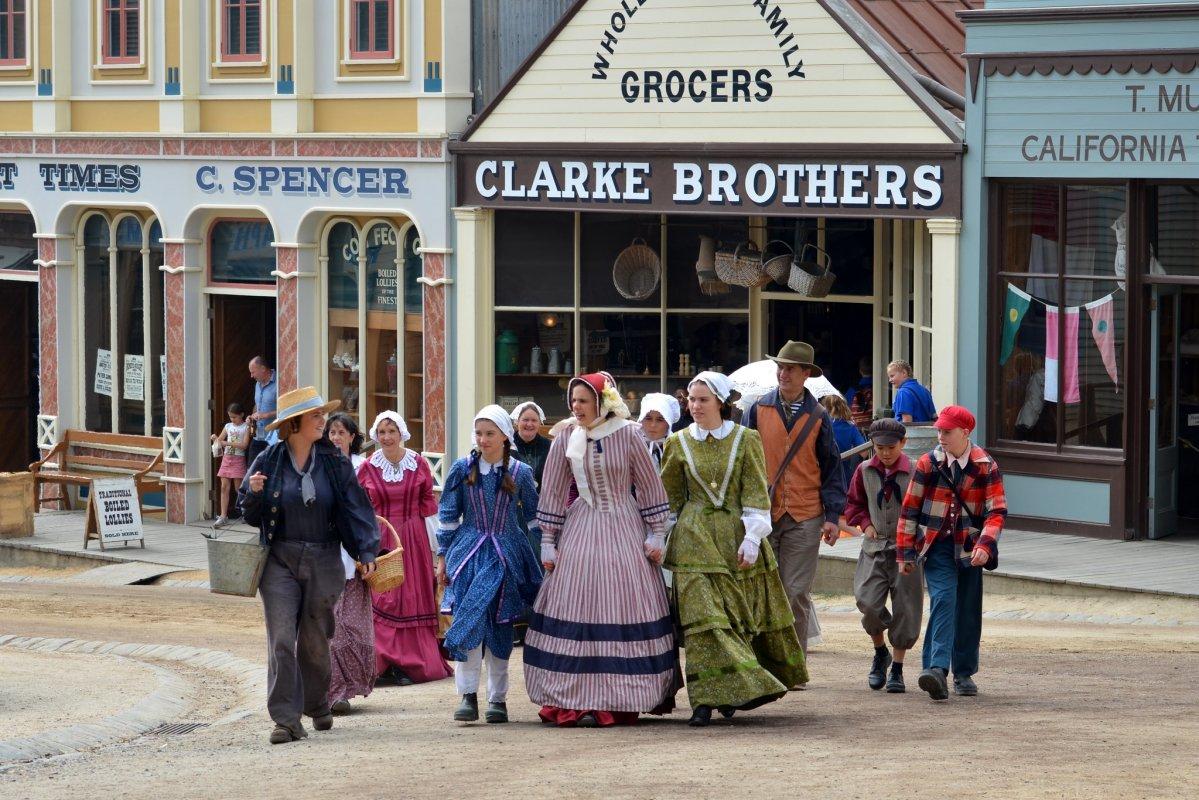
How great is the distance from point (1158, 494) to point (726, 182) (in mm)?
4820

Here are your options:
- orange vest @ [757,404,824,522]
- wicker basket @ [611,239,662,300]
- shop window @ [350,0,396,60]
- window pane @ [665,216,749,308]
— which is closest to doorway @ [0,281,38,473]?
shop window @ [350,0,396,60]

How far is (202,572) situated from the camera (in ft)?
62.0

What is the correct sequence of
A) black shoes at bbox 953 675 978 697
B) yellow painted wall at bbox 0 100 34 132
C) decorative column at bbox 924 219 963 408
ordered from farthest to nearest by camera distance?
yellow painted wall at bbox 0 100 34 132 → decorative column at bbox 924 219 963 408 → black shoes at bbox 953 675 978 697

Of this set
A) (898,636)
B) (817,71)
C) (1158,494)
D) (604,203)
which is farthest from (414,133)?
(898,636)

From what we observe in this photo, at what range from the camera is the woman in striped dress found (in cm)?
970

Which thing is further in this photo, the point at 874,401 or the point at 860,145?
the point at 874,401

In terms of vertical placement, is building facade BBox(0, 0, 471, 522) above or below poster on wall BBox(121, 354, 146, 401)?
above

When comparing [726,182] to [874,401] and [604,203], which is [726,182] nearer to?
[604,203]

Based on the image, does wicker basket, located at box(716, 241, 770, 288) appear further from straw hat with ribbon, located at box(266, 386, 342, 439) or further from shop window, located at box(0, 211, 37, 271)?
straw hat with ribbon, located at box(266, 386, 342, 439)

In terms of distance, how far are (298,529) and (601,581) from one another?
1478 mm

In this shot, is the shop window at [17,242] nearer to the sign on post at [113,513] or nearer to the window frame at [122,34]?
the window frame at [122,34]

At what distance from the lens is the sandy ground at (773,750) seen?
816cm

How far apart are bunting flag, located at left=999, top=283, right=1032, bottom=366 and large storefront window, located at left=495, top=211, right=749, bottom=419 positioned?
3.16 m

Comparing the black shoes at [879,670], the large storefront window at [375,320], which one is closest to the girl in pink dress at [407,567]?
the black shoes at [879,670]
